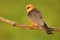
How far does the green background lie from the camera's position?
364 centimetres

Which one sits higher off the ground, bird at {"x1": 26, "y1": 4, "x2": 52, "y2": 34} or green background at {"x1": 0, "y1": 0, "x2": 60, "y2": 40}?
green background at {"x1": 0, "y1": 0, "x2": 60, "y2": 40}

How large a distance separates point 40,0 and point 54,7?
0.65ft

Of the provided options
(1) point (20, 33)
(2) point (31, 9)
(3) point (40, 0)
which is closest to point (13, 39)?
(1) point (20, 33)

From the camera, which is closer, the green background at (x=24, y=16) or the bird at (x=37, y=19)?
the bird at (x=37, y=19)

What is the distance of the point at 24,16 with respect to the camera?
378cm

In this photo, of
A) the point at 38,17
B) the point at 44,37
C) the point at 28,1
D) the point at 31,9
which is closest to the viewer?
the point at 38,17

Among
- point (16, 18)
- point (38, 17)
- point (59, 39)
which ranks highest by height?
point (16, 18)

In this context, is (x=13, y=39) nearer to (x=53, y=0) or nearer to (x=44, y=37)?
(x=44, y=37)

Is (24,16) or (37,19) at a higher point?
(24,16)

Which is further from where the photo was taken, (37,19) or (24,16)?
(24,16)

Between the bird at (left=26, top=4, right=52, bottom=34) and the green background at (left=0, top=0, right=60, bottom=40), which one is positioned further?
the green background at (left=0, top=0, right=60, bottom=40)

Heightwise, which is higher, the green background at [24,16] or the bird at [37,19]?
the green background at [24,16]

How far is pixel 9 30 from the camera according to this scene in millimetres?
3717

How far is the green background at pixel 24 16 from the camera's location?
3637 millimetres
